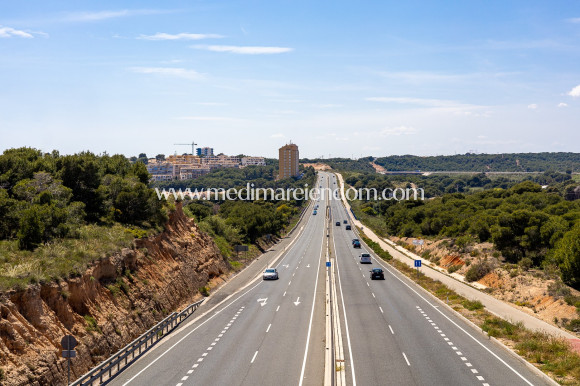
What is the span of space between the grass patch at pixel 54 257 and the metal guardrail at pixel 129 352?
13.9 feet

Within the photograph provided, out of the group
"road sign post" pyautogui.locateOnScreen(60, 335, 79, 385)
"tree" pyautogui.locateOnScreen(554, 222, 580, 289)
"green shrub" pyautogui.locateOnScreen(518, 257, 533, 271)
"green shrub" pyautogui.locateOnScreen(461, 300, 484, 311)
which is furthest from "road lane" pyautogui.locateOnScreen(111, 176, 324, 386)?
"green shrub" pyautogui.locateOnScreen(518, 257, 533, 271)

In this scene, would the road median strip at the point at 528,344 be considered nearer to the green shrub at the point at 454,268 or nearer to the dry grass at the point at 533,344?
the dry grass at the point at 533,344

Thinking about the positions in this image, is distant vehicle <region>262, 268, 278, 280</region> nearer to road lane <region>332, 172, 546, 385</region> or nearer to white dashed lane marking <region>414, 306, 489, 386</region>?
road lane <region>332, 172, 546, 385</region>

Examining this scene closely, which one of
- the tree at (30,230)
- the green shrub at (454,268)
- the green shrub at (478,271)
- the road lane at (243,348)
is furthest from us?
the green shrub at (454,268)

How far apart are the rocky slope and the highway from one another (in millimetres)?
2266

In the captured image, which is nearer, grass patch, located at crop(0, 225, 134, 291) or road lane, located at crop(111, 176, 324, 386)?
road lane, located at crop(111, 176, 324, 386)

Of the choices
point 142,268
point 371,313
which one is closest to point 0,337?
point 142,268

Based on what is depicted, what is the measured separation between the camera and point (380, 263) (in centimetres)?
5916

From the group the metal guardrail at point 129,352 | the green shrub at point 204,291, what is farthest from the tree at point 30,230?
the green shrub at point 204,291

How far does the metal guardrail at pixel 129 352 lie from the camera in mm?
17391

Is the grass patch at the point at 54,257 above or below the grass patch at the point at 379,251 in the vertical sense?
above

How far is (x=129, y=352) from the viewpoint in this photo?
2030 cm

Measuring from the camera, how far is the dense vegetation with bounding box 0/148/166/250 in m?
24.1

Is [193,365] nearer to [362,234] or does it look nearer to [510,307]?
[510,307]
